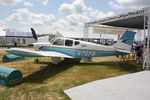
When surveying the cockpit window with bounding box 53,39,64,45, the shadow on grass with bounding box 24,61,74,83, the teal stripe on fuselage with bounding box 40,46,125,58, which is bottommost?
the shadow on grass with bounding box 24,61,74,83

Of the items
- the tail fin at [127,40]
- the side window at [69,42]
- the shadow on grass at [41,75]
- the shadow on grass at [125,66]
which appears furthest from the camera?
the side window at [69,42]

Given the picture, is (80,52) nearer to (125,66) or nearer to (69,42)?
(69,42)

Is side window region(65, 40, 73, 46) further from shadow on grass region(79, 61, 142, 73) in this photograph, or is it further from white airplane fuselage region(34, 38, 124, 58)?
shadow on grass region(79, 61, 142, 73)

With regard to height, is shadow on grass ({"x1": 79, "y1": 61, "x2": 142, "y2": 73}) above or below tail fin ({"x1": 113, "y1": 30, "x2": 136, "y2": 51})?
below

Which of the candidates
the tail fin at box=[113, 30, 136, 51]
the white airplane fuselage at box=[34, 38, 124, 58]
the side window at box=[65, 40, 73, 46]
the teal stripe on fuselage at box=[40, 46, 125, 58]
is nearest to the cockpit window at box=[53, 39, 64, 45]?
the white airplane fuselage at box=[34, 38, 124, 58]

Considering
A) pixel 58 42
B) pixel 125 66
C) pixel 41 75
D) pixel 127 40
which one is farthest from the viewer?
pixel 58 42

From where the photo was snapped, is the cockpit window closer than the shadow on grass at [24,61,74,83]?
No

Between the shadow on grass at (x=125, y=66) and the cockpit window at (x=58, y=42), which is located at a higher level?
the cockpit window at (x=58, y=42)

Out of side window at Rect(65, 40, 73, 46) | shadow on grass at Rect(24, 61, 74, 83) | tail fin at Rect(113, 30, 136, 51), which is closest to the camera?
shadow on grass at Rect(24, 61, 74, 83)

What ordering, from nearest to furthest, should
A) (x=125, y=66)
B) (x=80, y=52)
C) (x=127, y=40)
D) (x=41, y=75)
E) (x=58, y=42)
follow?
(x=41, y=75), (x=125, y=66), (x=127, y=40), (x=80, y=52), (x=58, y=42)

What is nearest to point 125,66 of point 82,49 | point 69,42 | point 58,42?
point 82,49

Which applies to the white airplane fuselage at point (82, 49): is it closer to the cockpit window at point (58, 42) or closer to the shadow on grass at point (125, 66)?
A: the cockpit window at point (58, 42)

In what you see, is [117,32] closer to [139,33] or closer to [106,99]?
[139,33]


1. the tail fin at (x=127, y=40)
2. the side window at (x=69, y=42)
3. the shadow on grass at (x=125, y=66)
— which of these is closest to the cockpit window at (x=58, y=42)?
the side window at (x=69, y=42)
